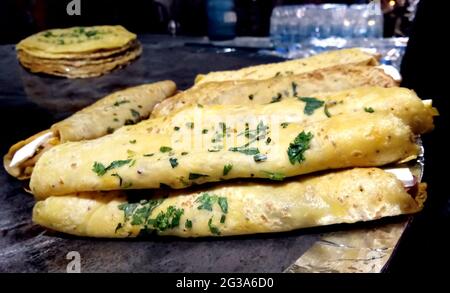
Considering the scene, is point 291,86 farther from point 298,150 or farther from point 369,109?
point 298,150

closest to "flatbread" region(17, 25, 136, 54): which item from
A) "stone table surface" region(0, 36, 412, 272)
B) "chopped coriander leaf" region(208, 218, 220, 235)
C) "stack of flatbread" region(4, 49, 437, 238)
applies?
"stone table surface" region(0, 36, 412, 272)

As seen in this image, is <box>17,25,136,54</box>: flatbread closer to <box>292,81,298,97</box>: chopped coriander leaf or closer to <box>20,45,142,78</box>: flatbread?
<box>20,45,142,78</box>: flatbread

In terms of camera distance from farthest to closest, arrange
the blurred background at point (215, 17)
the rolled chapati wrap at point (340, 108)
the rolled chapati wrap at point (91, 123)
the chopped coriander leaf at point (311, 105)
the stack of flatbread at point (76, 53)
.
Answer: the blurred background at point (215, 17) < the stack of flatbread at point (76, 53) < the rolled chapati wrap at point (91, 123) < the chopped coriander leaf at point (311, 105) < the rolled chapati wrap at point (340, 108)

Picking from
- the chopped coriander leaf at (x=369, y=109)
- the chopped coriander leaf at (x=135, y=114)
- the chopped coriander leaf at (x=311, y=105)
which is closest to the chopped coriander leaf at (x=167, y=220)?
the chopped coriander leaf at (x=311, y=105)

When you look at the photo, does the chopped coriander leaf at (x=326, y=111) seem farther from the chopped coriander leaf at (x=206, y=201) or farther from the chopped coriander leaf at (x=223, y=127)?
the chopped coriander leaf at (x=206, y=201)
